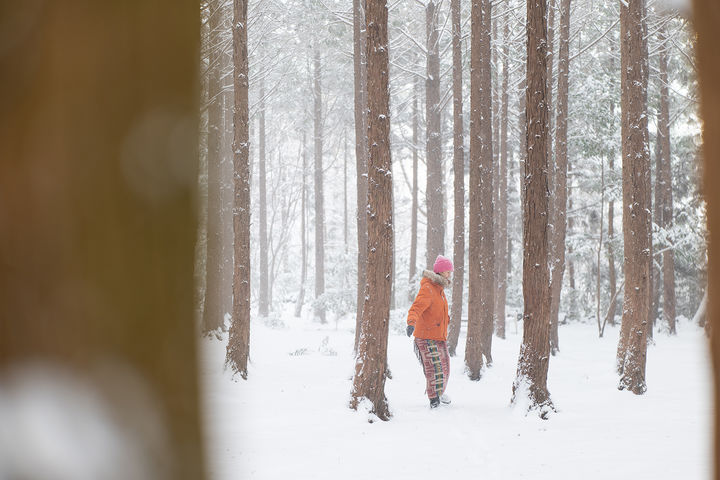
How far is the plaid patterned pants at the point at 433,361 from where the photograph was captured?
8.60 m

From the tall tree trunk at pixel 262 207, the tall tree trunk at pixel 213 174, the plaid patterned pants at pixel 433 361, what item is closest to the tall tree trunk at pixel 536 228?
the plaid patterned pants at pixel 433 361

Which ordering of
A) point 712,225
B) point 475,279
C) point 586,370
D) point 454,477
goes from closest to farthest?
point 712,225 < point 454,477 < point 475,279 < point 586,370

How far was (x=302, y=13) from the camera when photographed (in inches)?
933

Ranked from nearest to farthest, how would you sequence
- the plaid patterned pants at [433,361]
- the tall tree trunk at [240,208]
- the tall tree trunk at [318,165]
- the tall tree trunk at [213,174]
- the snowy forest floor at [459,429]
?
the snowy forest floor at [459,429] → the plaid patterned pants at [433,361] → the tall tree trunk at [240,208] → the tall tree trunk at [213,174] → the tall tree trunk at [318,165]

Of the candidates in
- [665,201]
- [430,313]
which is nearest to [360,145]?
[430,313]

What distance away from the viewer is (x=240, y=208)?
1078 cm

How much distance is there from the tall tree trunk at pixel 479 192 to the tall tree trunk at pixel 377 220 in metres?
4.45

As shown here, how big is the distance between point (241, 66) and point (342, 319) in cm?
2738

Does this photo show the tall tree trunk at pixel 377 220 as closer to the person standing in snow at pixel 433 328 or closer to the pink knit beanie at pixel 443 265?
the person standing in snow at pixel 433 328

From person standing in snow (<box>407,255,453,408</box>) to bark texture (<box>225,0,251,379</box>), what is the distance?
3.53 m

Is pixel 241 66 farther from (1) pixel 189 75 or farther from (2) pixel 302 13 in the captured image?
(2) pixel 302 13

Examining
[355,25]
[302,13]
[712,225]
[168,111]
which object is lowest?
[712,225]

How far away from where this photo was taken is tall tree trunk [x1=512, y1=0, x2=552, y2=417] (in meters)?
8.14

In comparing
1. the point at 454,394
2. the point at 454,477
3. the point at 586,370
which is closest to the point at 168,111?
the point at 454,477
